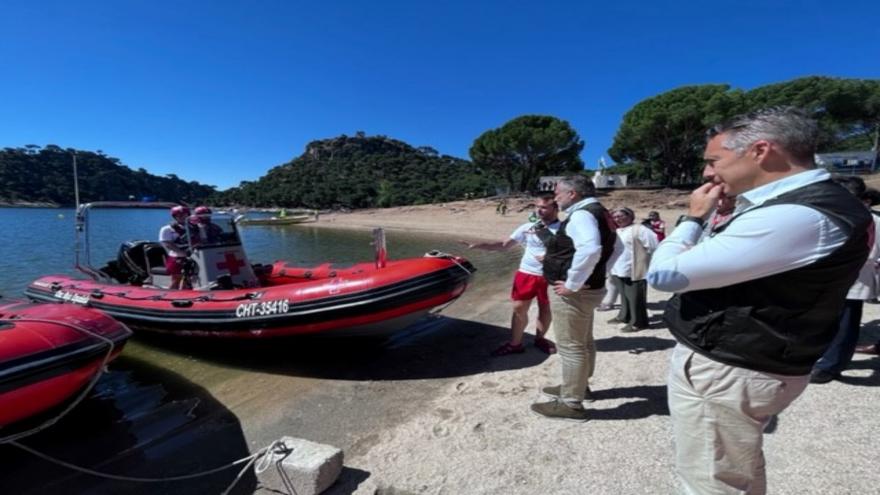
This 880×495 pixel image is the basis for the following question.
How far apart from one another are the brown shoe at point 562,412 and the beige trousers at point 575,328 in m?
0.17

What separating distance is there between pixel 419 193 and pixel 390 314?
5968 centimetres

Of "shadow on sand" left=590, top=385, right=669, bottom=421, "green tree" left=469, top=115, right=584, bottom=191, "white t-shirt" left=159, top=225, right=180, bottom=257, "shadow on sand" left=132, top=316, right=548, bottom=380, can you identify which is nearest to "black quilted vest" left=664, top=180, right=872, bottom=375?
"shadow on sand" left=590, top=385, right=669, bottom=421

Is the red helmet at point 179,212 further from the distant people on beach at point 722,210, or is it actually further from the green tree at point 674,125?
the green tree at point 674,125

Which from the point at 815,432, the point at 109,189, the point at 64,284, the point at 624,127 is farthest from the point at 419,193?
the point at 815,432

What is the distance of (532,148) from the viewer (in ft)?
133

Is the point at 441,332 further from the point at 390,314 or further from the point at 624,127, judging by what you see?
the point at 624,127

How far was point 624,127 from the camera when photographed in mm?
34750

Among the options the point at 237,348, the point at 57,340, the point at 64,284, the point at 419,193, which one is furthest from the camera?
the point at 419,193

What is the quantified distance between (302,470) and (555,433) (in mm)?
1571

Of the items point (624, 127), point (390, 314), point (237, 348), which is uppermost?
point (624, 127)

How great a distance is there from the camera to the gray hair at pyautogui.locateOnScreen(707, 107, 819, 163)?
4.08ft

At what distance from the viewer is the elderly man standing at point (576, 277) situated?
9.15ft

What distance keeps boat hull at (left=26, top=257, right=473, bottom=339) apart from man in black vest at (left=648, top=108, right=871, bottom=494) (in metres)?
→ 3.11

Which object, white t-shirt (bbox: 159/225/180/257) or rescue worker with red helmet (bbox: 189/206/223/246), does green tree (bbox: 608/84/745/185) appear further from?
white t-shirt (bbox: 159/225/180/257)
